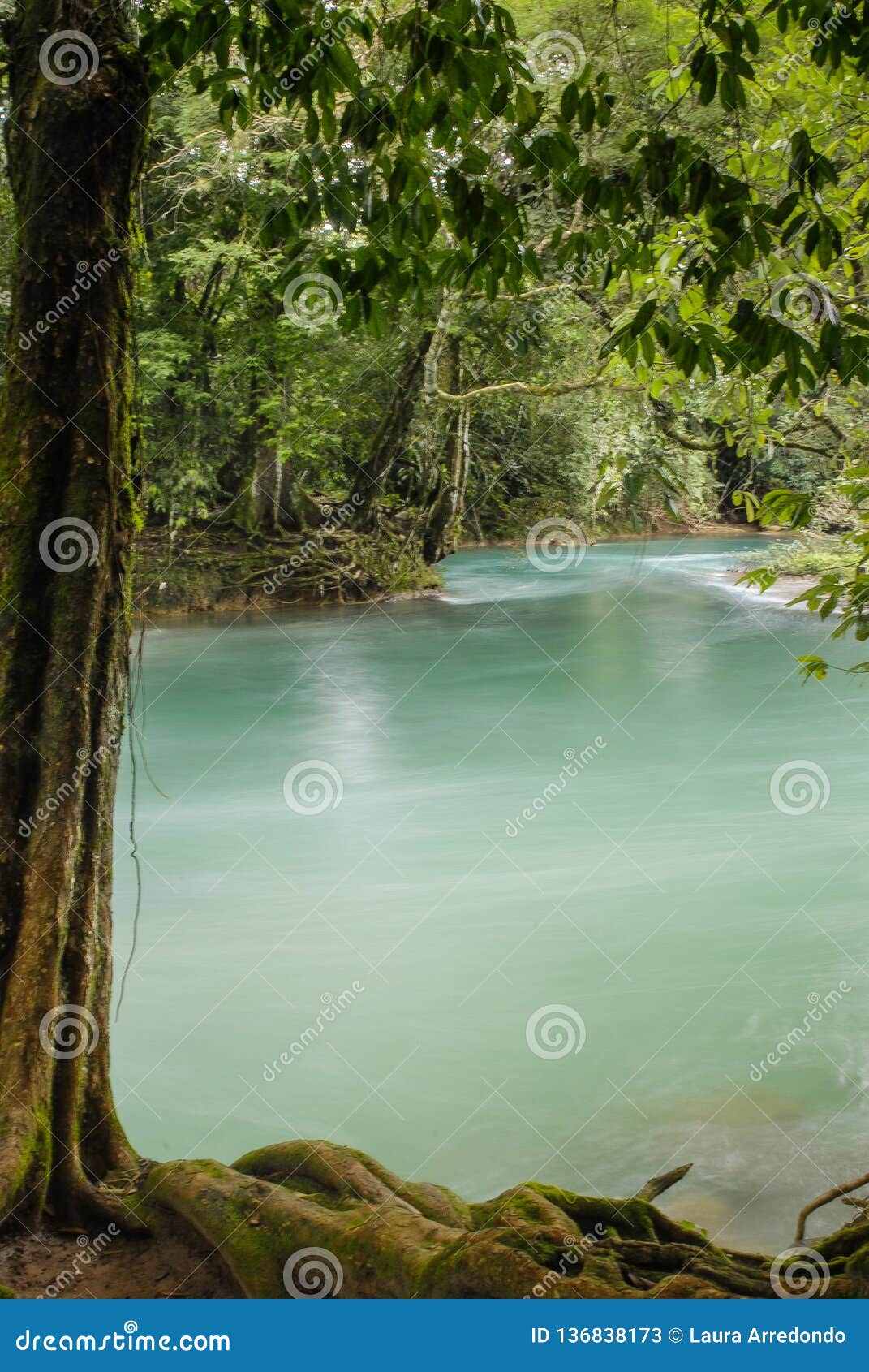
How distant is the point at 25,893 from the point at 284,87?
2149 millimetres

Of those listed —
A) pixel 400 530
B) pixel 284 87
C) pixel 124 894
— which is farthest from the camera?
pixel 400 530

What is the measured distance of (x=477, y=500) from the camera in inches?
704

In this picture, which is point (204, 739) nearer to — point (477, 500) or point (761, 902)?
point (761, 902)

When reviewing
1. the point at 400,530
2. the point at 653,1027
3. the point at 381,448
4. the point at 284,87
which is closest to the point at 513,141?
the point at 284,87
